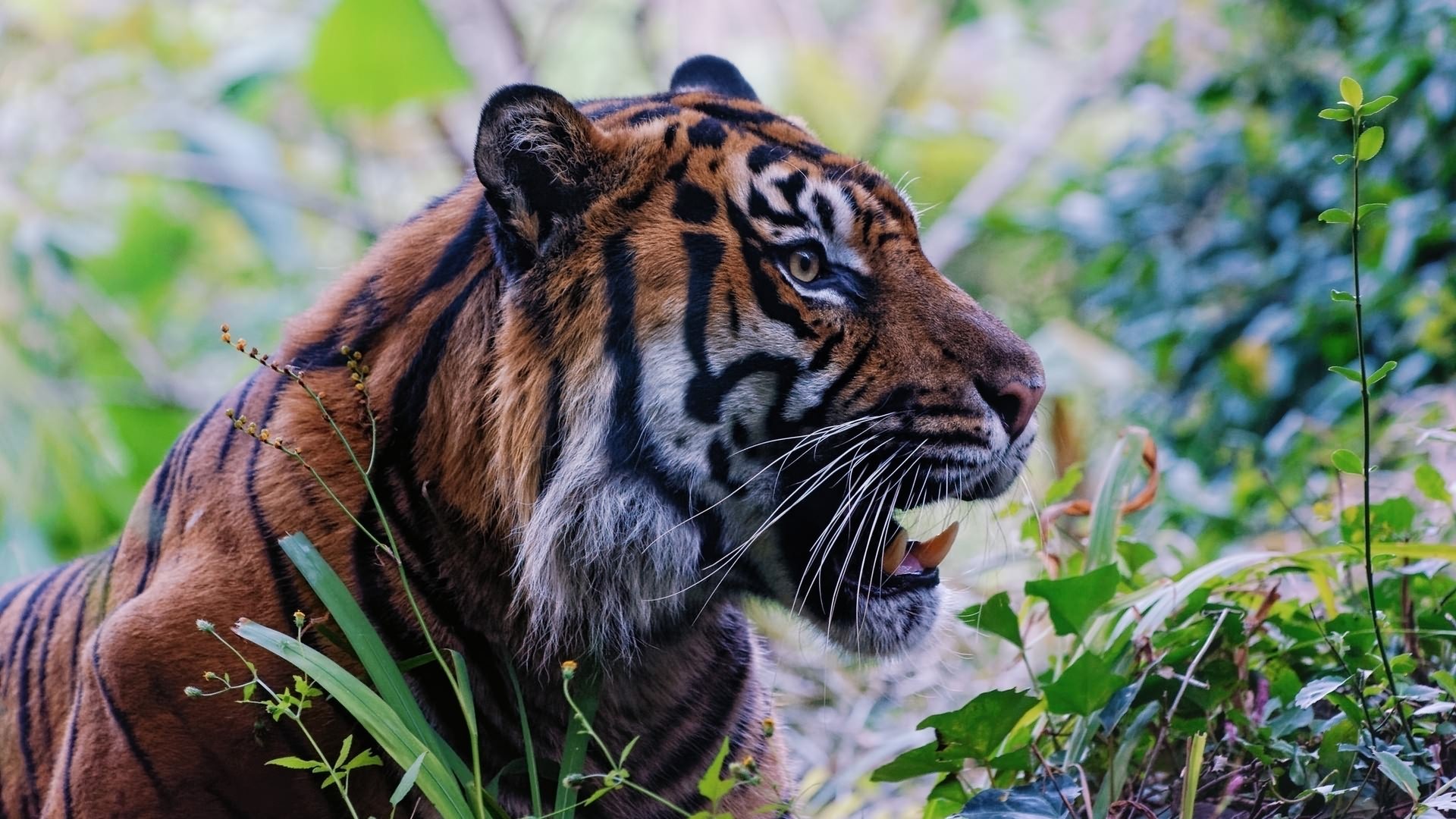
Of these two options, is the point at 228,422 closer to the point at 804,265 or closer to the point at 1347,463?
the point at 804,265

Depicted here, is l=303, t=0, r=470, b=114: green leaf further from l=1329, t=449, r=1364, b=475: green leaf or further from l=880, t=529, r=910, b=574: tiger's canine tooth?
l=1329, t=449, r=1364, b=475: green leaf

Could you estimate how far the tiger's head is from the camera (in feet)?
4.90

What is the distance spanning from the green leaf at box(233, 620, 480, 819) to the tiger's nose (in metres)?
0.75

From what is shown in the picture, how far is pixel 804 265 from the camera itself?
1.55 metres

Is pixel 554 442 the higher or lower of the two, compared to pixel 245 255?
lower

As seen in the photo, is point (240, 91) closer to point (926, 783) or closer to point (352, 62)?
point (352, 62)

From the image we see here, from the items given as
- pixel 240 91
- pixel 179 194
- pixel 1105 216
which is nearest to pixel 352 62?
pixel 240 91

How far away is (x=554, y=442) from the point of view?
1498 mm

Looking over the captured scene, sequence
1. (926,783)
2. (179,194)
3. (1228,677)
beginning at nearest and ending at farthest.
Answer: (1228,677) < (926,783) < (179,194)

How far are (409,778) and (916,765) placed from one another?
21.5 inches

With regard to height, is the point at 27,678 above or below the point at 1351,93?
below

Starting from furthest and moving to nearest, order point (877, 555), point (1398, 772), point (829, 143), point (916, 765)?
point (829, 143) < point (877, 555) < point (916, 765) < point (1398, 772)

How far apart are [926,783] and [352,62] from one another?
155 inches

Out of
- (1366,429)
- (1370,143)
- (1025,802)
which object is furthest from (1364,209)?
(1025,802)
